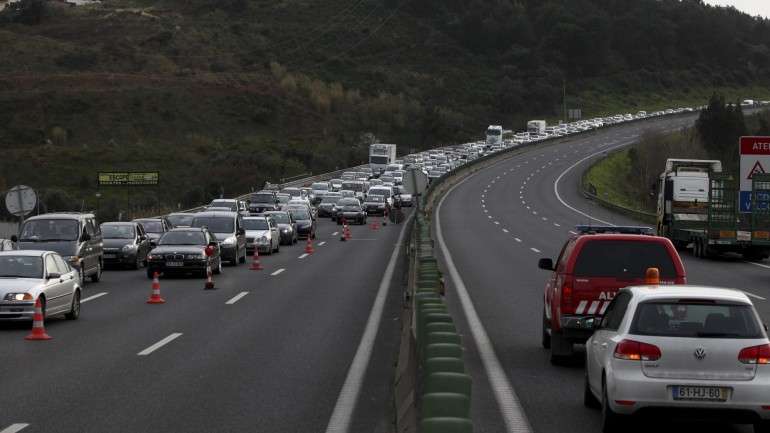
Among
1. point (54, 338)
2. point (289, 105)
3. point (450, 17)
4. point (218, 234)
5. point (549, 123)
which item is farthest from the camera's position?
point (450, 17)

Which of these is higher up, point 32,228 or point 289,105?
point 289,105

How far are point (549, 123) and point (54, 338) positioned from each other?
14854 cm

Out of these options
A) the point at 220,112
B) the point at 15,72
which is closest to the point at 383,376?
the point at 220,112

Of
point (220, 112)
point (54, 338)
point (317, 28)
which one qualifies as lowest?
point (54, 338)

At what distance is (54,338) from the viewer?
A: 18.2 metres

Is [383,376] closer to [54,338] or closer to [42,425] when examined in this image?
[42,425]

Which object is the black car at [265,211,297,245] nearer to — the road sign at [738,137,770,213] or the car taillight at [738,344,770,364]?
the road sign at [738,137,770,213]

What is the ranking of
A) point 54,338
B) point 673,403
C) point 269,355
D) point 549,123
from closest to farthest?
point 673,403
point 269,355
point 54,338
point 549,123

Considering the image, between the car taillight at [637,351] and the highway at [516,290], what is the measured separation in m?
1.07

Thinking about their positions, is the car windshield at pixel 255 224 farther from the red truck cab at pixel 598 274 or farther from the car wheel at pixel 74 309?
the red truck cab at pixel 598 274

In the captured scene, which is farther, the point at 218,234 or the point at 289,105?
the point at 289,105

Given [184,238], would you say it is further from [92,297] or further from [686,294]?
[686,294]

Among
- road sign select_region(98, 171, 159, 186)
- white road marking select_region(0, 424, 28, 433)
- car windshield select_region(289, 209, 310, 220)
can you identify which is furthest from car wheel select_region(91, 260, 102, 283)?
road sign select_region(98, 171, 159, 186)

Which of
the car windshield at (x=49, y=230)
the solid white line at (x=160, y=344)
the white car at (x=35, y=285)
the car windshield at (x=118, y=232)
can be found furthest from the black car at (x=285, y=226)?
the solid white line at (x=160, y=344)
